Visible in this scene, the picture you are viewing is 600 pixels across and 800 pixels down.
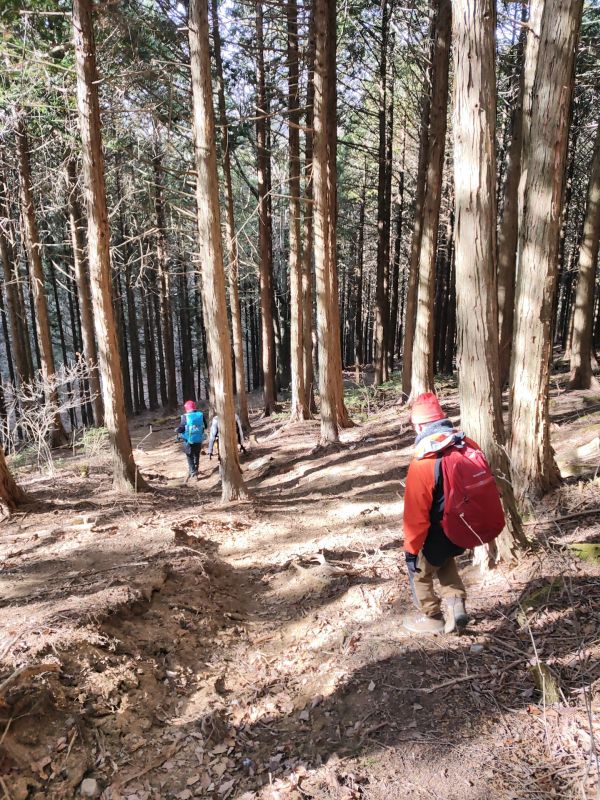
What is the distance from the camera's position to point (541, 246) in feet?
16.1

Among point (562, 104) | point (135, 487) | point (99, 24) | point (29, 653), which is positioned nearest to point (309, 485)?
point (135, 487)

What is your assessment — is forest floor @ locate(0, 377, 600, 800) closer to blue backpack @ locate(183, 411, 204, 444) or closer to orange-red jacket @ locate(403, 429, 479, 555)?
orange-red jacket @ locate(403, 429, 479, 555)

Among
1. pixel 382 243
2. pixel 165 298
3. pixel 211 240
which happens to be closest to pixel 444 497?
pixel 211 240

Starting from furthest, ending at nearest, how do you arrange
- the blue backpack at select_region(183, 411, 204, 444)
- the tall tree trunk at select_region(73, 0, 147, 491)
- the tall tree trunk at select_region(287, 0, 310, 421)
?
the tall tree trunk at select_region(287, 0, 310, 421)
the blue backpack at select_region(183, 411, 204, 444)
the tall tree trunk at select_region(73, 0, 147, 491)

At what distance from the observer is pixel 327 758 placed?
3.10 m

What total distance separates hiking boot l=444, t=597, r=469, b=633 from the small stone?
8.90 feet

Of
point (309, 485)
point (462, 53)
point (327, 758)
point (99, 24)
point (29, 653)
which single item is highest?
point (99, 24)

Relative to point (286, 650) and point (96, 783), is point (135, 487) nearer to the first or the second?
point (286, 650)

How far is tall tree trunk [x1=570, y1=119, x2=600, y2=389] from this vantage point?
36.6ft

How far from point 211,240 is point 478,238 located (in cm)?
470

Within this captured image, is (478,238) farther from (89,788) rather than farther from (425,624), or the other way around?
(89,788)

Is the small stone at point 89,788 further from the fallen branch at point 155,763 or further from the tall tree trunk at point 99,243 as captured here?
the tall tree trunk at point 99,243

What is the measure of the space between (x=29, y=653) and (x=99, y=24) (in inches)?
423

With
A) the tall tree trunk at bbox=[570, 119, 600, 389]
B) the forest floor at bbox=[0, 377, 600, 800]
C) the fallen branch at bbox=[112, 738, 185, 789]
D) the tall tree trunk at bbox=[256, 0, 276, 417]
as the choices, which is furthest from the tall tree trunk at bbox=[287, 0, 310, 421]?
the fallen branch at bbox=[112, 738, 185, 789]
